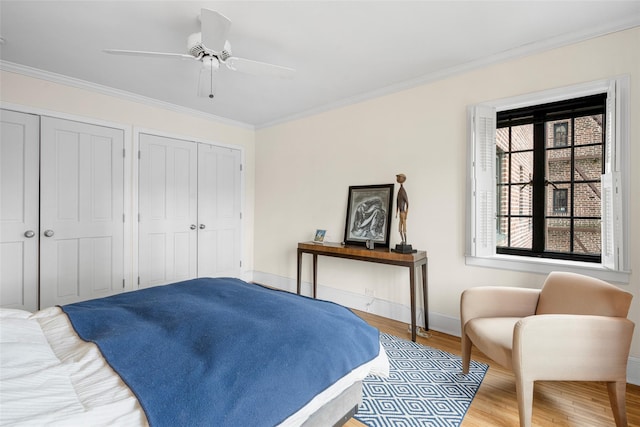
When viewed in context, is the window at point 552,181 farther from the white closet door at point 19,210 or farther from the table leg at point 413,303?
the white closet door at point 19,210

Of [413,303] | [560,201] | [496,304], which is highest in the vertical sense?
[560,201]

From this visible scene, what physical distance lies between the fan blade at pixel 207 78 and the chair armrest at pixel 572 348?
257 centimetres

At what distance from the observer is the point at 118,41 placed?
2414mm

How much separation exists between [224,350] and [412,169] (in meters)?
2.57

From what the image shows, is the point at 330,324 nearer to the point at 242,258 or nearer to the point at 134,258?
the point at 134,258

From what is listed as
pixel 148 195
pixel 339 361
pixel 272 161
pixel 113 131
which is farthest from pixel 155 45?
pixel 339 361

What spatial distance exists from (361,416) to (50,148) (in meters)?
3.70

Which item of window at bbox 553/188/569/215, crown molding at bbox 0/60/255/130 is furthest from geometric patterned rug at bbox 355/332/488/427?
crown molding at bbox 0/60/255/130

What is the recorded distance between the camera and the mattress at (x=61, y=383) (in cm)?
84

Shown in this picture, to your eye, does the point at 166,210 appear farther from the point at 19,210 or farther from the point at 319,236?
the point at 319,236

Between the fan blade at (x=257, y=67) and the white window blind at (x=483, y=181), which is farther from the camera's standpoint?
the white window blind at (x=483, y=181)

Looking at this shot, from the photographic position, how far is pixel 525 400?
158 centimetres

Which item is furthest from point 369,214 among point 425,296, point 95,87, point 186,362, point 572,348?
point 95,87

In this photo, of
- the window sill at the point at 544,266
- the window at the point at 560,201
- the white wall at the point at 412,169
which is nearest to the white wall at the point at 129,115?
the white wall at the point at 412,169
